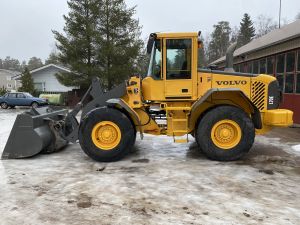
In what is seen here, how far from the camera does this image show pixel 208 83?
7801mm

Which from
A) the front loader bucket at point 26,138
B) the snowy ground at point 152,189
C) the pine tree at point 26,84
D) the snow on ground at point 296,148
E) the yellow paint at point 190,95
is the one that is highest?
the pine tree at point 26,84

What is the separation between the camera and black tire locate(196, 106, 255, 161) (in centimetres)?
742

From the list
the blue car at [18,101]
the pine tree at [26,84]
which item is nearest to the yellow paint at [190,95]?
the blue car at [18,101]

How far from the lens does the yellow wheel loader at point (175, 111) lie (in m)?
7.46

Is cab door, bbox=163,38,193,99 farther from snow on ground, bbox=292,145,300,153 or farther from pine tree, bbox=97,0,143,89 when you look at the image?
pine tree, bbox=97,0,143,89

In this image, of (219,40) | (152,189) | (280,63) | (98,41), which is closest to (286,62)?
(280,63)

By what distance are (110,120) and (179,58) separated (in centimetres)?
195

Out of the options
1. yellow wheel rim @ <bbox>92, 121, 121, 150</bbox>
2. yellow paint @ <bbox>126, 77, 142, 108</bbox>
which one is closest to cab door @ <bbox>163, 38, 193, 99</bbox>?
yellow paint @ <bbox>126, 77, 142, 108</bbox>

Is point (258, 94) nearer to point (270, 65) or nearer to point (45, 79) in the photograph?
point (270, 65)

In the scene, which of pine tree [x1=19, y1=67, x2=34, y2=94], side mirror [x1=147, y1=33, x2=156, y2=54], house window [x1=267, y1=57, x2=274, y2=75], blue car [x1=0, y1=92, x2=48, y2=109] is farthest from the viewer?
pine tree [x1=19, y1=67, x2=34, y2=94]

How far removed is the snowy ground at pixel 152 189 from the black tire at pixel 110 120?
0.19m

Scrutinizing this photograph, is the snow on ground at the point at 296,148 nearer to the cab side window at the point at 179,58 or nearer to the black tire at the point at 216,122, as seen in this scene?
the black tire at the point at 216,122

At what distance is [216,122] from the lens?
7.44 meters

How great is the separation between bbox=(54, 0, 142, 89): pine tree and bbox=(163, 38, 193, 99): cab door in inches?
766
